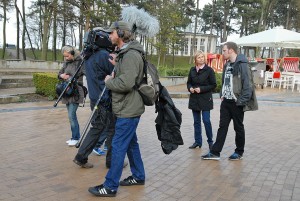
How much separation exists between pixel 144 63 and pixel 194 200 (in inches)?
60.1

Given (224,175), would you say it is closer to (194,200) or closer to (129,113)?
(194,200)

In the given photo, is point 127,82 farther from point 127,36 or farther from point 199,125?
point 199,125

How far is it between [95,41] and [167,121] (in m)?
1.38

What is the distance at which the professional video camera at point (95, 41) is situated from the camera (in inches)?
173

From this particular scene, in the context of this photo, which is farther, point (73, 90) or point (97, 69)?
point (73, 90)

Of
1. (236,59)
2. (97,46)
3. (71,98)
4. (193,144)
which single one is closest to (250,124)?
(193,144)

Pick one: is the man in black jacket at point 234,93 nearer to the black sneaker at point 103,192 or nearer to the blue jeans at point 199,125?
the blue jeans at point 199,125

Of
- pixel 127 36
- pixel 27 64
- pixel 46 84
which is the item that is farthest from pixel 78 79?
pixel 27 64

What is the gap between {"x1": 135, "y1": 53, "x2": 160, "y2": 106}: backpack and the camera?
11.8 ft

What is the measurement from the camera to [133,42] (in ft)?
11.9

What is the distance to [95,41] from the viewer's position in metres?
4.41

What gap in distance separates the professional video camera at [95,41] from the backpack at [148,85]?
0.97 m

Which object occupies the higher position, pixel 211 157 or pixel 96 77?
pixel 96 77

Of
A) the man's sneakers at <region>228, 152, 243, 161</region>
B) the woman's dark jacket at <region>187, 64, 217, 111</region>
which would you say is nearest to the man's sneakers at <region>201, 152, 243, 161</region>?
the man's sneakers at <region>228, 152, 243, 161</region>
